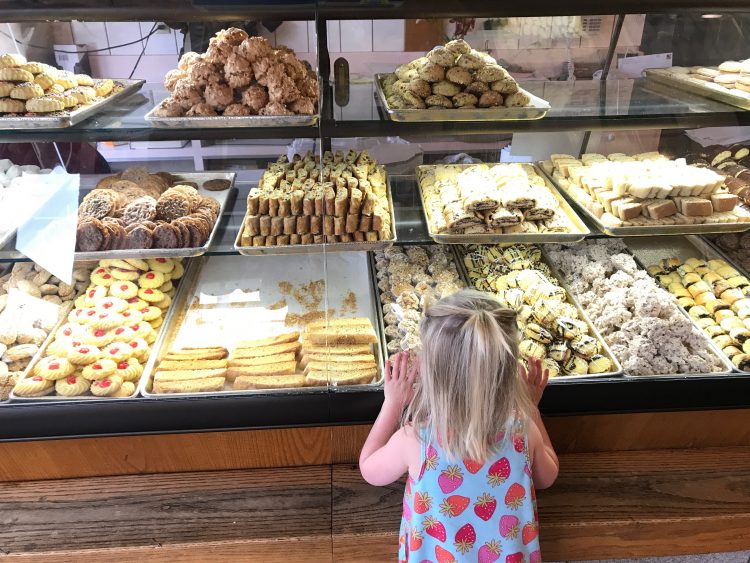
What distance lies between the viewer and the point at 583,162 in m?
2.61

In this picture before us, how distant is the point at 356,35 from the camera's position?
2123 millimetres

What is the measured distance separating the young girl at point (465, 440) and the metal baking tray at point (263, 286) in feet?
1.76

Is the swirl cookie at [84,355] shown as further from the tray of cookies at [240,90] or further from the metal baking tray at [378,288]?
the metal baking tray at [378,288]

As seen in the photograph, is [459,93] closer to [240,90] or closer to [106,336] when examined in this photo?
[240,90]

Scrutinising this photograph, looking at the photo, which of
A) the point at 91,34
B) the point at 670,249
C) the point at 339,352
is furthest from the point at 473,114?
the point at 670,249

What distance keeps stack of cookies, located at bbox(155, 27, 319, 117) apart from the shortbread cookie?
37 cm

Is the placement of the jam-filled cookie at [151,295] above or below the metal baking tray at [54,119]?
below

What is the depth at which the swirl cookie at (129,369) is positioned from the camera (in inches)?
89.4

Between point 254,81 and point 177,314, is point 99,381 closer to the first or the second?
point 177,314

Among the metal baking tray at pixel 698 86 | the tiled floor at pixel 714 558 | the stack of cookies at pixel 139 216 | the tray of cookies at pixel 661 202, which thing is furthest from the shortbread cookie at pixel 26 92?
the tiled floor at pixel 714 558

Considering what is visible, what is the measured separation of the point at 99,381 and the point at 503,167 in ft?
6.11

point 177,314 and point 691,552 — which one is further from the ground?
point 177,314

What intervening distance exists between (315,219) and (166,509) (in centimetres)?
123

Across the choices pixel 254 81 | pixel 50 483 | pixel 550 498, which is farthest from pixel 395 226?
pixel 50 483
